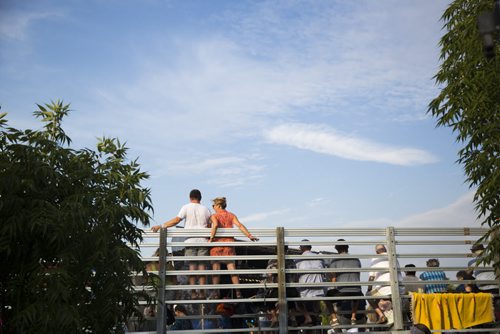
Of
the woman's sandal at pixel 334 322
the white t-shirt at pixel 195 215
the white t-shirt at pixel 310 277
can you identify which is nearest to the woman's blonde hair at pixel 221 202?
the white t-shirt at pixel 195 215

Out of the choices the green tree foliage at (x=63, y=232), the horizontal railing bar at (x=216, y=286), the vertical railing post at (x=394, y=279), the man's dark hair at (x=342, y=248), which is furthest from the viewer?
the man's dark hair at (x=342, y=248)

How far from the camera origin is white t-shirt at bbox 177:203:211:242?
1362 centimetres

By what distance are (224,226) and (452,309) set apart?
5487mm

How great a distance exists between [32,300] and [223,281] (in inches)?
181

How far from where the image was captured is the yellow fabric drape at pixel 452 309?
544 inches

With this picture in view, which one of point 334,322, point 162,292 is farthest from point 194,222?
point 334,322

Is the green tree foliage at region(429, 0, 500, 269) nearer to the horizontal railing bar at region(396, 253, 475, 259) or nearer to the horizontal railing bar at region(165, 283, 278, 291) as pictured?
the horizontal railing bar at region(396, 253, 475, 259)

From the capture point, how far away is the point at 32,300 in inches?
392

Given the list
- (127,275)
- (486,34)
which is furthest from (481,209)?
(127,275)

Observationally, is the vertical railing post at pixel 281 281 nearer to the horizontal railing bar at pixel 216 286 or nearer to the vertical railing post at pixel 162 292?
the horizontal railing bar at pixel 216 286

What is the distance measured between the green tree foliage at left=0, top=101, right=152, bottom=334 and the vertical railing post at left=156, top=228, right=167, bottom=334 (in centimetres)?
131

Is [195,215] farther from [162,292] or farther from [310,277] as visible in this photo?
Result: [310,277]

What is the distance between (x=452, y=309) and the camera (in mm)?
13969

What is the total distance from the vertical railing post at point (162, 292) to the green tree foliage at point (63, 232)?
1310 mm
